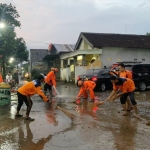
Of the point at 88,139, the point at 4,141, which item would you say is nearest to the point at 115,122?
the point at 88,139

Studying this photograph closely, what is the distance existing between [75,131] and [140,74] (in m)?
10.8

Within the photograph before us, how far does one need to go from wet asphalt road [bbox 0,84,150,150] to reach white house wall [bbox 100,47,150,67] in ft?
56.7

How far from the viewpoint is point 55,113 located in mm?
8617

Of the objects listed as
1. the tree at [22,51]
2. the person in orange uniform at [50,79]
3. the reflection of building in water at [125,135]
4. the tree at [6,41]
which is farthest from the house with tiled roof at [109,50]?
the tree at [22,51]

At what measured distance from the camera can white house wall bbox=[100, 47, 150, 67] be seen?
84.6ft

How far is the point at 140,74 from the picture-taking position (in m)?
16.0

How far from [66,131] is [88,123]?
0.99m

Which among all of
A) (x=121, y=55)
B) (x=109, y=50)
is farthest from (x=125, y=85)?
(x=121, y=55)

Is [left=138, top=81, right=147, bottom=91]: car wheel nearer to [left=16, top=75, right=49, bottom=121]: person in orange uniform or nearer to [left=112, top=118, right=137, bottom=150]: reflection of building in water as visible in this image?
[left=112, top=118, right=137, bottom=150]: reflection of building in water

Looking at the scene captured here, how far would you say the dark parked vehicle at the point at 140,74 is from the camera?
51.9 ft

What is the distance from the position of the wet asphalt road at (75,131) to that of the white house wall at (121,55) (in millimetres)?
17274

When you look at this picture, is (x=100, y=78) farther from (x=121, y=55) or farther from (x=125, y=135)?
(x=121, y=55)

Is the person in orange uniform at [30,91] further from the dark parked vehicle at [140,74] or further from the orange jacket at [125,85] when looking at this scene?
the dark parked vehicle at [140,74]

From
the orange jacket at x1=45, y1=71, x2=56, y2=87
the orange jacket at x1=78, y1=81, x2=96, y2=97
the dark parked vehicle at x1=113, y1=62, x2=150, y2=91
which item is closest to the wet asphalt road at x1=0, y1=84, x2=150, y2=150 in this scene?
the orange jacket at x1=78, y1=81, x2=96, y2=97
